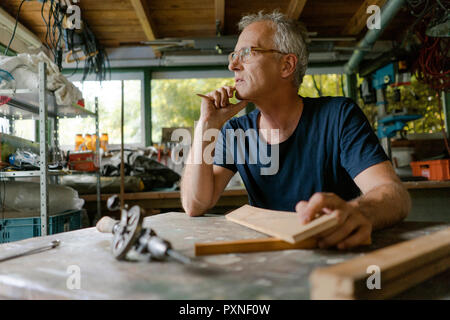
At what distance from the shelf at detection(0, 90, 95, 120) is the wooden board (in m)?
1.77

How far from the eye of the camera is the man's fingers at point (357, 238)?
2.40 feet

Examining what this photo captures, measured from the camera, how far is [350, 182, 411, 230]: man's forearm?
910mm

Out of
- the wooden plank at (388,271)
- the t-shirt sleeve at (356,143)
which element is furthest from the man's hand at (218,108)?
the wooden plank at (388,271)

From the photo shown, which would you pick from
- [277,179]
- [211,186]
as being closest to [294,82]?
[277,179]

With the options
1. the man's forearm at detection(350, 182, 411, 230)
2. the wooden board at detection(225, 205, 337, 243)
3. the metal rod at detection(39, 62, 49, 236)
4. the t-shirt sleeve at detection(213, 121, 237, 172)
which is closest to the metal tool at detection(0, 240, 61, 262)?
Answer: the wooden board at detection(225, 205, 337, 243)

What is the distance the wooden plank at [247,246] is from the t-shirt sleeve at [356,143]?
623 mm

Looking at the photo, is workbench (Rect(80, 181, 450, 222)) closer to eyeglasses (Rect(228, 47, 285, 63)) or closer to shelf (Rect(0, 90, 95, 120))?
shelf (Rect(0, 90, 95, 120))

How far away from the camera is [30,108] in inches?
104

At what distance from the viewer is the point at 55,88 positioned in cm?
227

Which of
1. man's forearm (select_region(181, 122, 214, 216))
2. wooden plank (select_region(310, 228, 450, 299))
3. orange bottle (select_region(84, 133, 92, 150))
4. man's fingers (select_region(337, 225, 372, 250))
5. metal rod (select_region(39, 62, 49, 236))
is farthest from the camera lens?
orange bottle (select_region(84, 133, 92, 150))

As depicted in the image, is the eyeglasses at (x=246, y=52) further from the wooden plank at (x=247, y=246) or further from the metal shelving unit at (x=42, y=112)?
the metal shelving unit at (x=42, y=112)

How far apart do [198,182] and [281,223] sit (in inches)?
24.2

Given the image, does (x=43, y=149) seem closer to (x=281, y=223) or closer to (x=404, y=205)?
(x=281, y=223)

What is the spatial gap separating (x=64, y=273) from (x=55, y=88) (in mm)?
1974
